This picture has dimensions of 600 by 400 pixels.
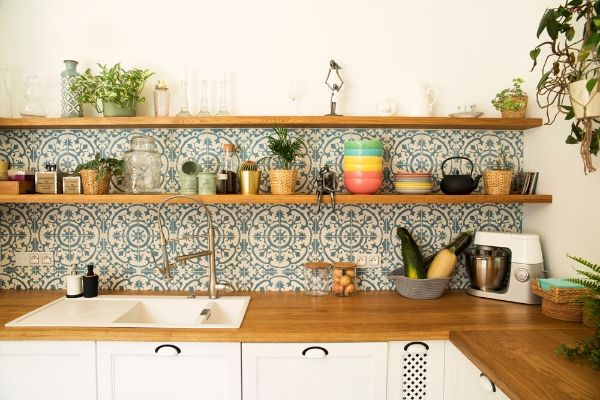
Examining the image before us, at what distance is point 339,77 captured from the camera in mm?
2221

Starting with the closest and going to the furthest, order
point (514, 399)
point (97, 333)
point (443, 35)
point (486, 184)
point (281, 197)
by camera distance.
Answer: point (514, 399) < point (97, 333) < point (281, 197) < point (486, 184) < point (443, 35)

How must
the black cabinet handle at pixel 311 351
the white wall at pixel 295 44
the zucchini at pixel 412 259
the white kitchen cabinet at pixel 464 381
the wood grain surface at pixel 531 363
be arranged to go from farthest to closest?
the white wall at pixel 295 44, the zucchini at pixel 412 259, the black cabinet handle at pixel 311 351, the white kitchen cabinet at pixel 464 381, the wood grain surface at pixel 531 363

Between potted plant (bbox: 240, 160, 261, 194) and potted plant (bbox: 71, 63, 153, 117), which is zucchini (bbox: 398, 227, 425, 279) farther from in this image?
potted plant (bbox: 71, 63, 153, 117)

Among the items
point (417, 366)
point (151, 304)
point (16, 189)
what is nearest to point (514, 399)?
point (417, 366)

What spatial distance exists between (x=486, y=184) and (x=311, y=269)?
3.55ft

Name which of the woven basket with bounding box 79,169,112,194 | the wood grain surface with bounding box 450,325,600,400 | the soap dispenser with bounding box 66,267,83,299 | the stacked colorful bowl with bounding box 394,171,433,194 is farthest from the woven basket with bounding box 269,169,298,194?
the soap dispenser with bounding box 66,267,83,299

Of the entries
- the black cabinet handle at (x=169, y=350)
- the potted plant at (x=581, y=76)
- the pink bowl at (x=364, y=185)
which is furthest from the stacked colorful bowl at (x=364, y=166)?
the black cabinet handle at (x=169, y=350)

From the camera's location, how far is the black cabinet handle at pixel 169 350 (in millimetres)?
1634

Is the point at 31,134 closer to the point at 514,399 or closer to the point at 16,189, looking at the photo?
the point at 16,189

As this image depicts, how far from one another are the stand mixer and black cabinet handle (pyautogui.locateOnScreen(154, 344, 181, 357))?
5.19 ft

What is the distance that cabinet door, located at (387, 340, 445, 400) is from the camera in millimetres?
1676

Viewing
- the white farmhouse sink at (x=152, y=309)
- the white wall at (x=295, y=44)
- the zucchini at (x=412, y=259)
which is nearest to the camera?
the white farmhouse sink at (x=152, y=309)

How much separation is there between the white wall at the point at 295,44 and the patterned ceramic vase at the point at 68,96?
126 mm

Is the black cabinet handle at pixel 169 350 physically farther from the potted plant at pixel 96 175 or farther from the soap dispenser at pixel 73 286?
→ the potted plant at pixel 96 175
